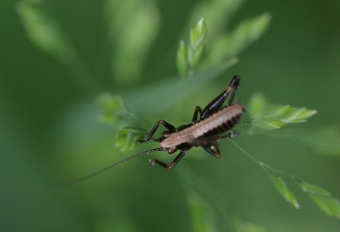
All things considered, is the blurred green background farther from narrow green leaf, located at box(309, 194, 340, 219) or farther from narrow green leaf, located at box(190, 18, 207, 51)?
narrow green leaf, located at box(309, 194, 340, 219)

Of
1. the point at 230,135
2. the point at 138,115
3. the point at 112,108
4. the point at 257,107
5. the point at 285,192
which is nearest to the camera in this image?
the point at 285,192

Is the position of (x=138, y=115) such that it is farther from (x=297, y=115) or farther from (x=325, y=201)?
(x=325, y=201)

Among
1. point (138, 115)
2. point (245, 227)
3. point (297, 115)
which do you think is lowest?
point (245, 227)

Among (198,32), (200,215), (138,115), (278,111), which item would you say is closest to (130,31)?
(138,115)

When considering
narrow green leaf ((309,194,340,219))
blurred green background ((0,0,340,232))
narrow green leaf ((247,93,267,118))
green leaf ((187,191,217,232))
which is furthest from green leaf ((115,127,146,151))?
narrow green leaf ((309,194,340,219))

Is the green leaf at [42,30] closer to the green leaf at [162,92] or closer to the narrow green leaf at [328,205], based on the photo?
the green leaf at [162,92]

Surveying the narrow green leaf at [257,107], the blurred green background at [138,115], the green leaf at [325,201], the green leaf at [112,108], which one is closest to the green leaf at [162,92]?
the blurred green background at [138,115]

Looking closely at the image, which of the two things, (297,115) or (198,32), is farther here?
(198,32)
